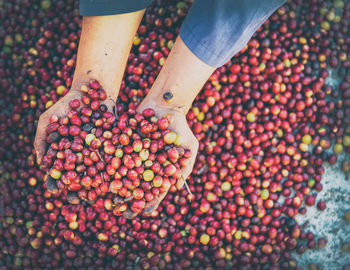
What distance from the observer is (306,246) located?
2826 mm

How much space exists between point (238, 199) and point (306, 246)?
79 cm

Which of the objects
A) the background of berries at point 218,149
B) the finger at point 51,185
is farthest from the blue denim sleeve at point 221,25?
the finger at point 51,185

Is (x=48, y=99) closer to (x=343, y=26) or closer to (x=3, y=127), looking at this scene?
(x=3, y=127)

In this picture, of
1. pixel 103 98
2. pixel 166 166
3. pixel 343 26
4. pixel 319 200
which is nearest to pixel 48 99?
pixel 103 98

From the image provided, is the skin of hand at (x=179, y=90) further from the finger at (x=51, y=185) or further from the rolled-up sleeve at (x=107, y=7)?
the finger at (x=51, y=185)

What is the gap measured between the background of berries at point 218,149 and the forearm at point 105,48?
0.47m

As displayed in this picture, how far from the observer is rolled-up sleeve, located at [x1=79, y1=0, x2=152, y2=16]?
211cm

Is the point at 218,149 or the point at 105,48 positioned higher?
the point at 105,48

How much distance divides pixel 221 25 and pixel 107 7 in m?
0.83

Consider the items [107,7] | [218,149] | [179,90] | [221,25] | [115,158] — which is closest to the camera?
[221,25]

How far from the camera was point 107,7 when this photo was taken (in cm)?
212

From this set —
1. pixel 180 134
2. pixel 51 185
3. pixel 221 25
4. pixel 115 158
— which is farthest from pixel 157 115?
pixel 51 185

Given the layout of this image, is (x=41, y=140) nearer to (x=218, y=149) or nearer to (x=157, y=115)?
(x=157, y=115)

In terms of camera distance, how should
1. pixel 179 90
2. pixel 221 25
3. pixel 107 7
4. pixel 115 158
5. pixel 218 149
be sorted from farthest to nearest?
pixel 218 149, pixel 179 90, pixel 107 7, pixel 115 158, pixel 221 25
